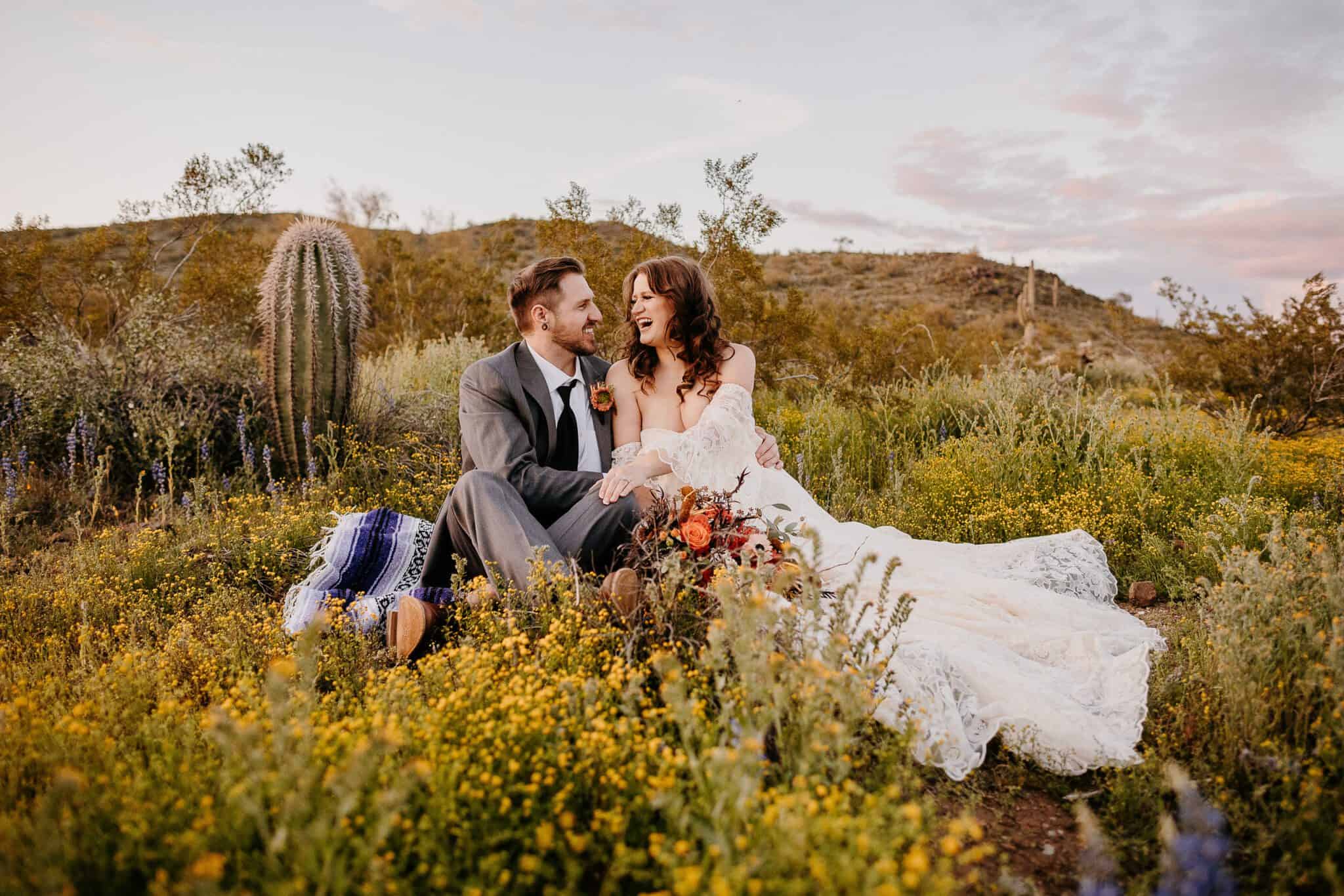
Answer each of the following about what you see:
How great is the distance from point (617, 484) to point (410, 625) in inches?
42.5

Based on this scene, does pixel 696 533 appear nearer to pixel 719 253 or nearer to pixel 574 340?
pixel 574 340

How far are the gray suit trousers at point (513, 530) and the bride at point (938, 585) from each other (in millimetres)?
130

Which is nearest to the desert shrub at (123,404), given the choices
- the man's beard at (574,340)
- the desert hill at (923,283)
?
the man's beard at (574,340)

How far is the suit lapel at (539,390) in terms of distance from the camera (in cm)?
411

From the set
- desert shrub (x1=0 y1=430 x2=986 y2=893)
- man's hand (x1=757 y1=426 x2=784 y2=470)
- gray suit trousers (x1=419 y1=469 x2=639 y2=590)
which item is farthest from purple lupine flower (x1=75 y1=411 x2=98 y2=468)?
man's hand (x1=757 y1=426 x2=784 y2=470)

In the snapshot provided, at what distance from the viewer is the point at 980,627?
3.46 metres

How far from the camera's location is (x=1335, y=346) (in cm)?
827

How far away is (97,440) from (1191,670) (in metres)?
6.69

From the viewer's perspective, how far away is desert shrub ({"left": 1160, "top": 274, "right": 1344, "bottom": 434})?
8.29 metres

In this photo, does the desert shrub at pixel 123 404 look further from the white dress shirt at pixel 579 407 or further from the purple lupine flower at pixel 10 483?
the white dress shirt at pixel 579 407

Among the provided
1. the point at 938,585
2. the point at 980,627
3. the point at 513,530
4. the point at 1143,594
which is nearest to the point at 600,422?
the point at 513,530

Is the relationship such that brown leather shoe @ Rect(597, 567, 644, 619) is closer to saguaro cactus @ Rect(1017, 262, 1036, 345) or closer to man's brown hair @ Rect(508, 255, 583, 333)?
man's brown hair @ Rect(508, 255, 583, 333)

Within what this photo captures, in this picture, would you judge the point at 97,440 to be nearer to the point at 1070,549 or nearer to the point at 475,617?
the point at 475,617

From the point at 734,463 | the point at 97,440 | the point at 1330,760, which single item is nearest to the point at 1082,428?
the point at 734,463
